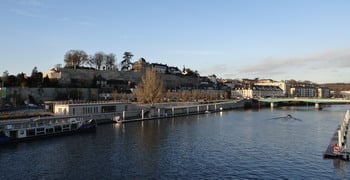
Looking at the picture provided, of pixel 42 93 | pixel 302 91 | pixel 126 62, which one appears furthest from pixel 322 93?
pixel 42 93

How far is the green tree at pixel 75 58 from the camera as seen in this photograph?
89250 millimetres

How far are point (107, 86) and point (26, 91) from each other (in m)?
25.5

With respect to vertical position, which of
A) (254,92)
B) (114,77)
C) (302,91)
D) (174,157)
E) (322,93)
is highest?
(114,77)

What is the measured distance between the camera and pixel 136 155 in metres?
24.6

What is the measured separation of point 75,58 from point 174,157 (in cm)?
7067

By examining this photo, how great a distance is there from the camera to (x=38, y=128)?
32.6 metres

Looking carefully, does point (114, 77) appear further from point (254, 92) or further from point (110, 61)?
point (254, 92)

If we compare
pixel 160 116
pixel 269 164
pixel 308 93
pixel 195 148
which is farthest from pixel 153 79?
pixel 308 93

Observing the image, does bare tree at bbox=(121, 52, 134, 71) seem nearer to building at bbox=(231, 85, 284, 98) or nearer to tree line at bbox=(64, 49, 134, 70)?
tree line at bbox=(64, 49, 134, 70)

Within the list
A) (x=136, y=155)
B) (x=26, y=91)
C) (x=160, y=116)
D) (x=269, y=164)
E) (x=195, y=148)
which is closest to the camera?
(x=269, y=164)

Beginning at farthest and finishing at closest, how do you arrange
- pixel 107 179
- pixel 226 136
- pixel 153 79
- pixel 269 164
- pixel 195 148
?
pixel 153 79, pixel 226 136, pixel 195 148, pixel 269 164, pixel 107 179

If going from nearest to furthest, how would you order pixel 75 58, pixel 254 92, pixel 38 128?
pixel 38 128, pixel 75 58, pixel 254 92

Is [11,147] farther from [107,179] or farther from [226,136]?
[226,136]

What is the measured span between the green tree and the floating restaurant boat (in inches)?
2070
